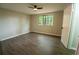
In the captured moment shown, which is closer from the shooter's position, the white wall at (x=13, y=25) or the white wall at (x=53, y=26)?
the white wall at (x=53, y=26)

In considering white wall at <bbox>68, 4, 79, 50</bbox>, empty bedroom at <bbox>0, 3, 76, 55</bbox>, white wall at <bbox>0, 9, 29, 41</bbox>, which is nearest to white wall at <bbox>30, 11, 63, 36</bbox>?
empty bedroom at <bbox>0, 3, 76, 55</bbox>

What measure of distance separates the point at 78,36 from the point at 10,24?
60.3 inches

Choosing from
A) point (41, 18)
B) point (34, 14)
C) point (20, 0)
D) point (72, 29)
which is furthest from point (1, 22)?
point (72, 29)

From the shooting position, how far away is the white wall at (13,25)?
1.67m

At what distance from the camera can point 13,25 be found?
1815 millimetres

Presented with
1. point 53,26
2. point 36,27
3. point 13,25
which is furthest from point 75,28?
point 13,25

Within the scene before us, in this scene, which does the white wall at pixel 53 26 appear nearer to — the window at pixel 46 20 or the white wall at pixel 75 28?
the window at pixel 46 20

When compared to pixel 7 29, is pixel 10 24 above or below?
above

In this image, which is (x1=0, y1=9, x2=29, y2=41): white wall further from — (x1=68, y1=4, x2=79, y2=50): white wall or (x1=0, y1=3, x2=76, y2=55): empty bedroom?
(x1=68, y1=4, x2=79, y2=50): white wall

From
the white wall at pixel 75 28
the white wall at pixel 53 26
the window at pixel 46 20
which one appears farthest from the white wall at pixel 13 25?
the white wall at pixel 75 28

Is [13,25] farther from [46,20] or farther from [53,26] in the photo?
[53,26]

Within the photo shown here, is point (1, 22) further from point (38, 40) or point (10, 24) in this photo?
point (38, 40)

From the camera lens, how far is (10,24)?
5.89ft

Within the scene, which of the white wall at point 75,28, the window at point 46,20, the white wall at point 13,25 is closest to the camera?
the white wall at point 75,28
